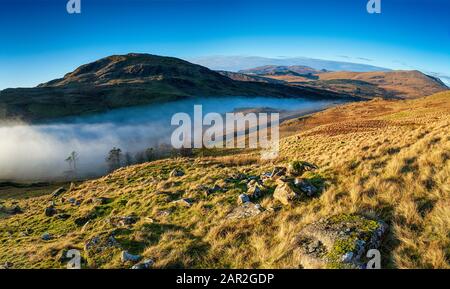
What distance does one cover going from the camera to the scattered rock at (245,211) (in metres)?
13.0

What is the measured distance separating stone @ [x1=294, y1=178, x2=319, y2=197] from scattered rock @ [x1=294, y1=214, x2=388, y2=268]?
2.94m

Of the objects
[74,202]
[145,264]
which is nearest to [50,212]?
[74,202]

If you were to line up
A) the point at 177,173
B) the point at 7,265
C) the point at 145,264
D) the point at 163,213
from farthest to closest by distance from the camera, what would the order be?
the point at 177,173
the point at 163,213
the point at 7,265
the point at 145,264

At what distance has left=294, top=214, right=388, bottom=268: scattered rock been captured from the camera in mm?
8266

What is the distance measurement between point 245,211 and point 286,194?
180cm

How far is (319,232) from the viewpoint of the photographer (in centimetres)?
959

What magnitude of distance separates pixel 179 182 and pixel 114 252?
1170cm

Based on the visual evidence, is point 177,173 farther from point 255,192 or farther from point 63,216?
point 255,192

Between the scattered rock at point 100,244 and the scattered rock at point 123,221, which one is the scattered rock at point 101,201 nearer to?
the scattered rock at point 123,221

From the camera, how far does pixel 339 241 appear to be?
28.9 feet

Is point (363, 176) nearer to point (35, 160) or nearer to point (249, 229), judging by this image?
point (249, 229)
